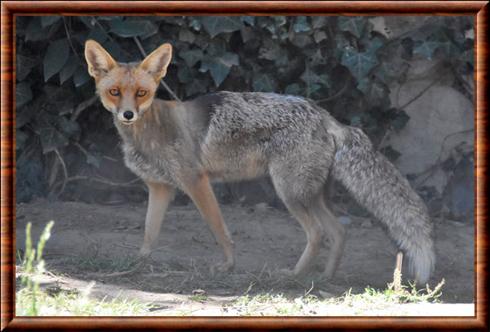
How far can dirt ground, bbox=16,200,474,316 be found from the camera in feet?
19.8

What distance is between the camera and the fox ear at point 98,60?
6.20m

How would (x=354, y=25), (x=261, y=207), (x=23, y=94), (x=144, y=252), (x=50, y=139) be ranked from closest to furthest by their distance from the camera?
(x=144, y=252) → (x=23, y=94) → (x=50, y=139) → (x=354, y=25) → (x=261, y=207)

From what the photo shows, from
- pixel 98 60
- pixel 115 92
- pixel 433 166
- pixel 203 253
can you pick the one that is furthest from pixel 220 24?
pixel 433 166

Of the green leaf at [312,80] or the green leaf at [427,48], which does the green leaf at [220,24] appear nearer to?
the green leaf at [312,80]

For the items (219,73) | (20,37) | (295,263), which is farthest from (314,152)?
(20,37)

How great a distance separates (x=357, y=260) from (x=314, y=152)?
136 centimetres

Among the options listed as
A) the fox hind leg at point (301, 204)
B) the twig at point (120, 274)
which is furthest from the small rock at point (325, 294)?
the twig at point (120, 274)

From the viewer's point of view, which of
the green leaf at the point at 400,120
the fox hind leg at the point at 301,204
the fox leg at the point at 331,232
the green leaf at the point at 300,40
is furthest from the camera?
the green leaf at the point at 400,120

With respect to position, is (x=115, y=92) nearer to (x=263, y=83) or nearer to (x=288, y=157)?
(x=288, y=157)

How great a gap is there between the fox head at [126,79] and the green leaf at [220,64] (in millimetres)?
1567

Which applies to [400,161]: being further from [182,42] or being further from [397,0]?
[397,0]

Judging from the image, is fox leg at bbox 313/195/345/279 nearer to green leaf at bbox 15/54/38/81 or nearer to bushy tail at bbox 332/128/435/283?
bushy tail at bbox 332/128/435/283

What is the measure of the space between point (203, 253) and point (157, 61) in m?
2.00

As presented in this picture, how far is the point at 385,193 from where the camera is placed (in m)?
6.55
